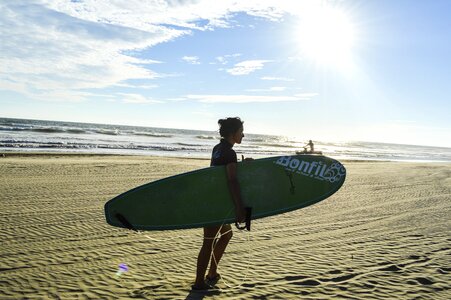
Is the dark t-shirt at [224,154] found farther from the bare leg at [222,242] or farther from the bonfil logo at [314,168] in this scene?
the bonfil logo at [314,168]

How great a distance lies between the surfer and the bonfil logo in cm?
103

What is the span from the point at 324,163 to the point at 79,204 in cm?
654

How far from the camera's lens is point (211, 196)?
4645 mm

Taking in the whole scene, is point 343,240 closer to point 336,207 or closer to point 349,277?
point 349,277

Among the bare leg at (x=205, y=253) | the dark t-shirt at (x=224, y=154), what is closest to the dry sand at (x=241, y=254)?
the bare leg at (x=205, y=253)

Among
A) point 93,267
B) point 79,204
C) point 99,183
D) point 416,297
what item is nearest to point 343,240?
point 416,297

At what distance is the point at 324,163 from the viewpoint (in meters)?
5.16

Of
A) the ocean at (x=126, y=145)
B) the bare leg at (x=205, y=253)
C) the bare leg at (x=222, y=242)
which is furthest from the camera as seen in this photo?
the ocean at (x=126, y=145)

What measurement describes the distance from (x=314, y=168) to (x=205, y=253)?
1.91 metres

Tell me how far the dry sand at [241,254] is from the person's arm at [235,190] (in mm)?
991

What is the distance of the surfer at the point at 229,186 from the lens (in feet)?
13.4

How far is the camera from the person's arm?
4016 millimetres

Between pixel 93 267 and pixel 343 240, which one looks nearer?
pixel 93 267

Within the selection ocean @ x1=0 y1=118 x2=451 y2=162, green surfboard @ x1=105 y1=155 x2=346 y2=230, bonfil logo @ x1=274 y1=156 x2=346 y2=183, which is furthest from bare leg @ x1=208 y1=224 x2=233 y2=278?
ocean @ x1=0 y1=118 x2=451 y2=162
